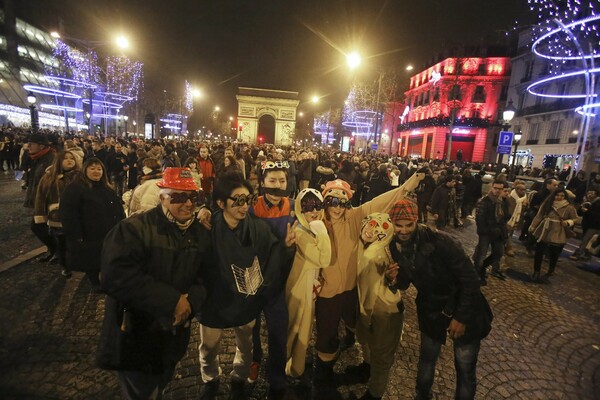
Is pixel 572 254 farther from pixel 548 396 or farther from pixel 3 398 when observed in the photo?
pixel 3 398

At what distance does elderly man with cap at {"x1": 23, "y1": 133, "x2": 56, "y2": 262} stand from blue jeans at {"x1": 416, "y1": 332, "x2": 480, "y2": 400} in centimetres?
605

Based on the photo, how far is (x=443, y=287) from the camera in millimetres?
2770

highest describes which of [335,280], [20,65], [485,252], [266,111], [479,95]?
[479,95]

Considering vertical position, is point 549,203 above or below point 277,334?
above

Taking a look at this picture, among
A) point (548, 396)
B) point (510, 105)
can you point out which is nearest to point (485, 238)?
point (548, 396)

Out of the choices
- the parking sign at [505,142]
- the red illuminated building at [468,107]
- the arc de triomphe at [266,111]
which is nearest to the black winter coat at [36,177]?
the parking sign at [505,142]

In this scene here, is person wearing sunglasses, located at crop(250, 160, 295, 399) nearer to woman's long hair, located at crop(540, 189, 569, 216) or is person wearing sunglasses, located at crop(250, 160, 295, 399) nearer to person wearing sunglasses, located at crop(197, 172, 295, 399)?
person wearing sunglasses, located at crop(197, 172, 295, 399)

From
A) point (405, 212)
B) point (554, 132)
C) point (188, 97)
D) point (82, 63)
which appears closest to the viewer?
point (405, 212)

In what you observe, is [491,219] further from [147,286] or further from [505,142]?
[505,142]

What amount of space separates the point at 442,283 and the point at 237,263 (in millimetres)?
1735

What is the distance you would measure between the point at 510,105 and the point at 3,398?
16.5m

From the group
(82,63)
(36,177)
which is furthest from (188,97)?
(36,177)

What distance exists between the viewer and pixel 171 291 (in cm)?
221

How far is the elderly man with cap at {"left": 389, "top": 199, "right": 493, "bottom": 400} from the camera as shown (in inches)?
104
